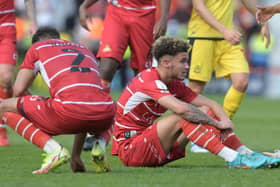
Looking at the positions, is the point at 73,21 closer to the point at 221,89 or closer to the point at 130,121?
the point at 221,89

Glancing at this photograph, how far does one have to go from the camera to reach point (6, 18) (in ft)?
36.4

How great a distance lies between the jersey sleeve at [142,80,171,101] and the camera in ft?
27.4

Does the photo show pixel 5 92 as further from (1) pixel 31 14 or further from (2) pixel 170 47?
(2) pixel 170 47

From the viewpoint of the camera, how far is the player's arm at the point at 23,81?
8203 mm

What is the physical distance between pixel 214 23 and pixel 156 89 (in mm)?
2062

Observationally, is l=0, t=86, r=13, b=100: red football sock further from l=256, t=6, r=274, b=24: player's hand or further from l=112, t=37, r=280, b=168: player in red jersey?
l=256, t=6, r=274, b=24: player's hand

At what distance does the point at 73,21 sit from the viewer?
26.9 metres

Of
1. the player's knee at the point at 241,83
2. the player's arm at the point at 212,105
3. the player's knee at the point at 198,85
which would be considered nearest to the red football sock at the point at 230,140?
the player's arm at the point at 212,105

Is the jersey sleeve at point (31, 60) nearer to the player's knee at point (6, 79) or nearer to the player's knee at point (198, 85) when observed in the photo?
the player's knee at point (6, 79)

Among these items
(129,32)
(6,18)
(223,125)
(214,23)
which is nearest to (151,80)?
(223,125)

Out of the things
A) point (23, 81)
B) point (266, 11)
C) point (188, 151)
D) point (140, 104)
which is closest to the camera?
point (23, 81)

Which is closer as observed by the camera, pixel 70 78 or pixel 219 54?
pixel 70 78

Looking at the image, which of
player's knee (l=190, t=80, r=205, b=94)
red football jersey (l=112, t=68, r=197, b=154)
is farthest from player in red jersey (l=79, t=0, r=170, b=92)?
red football jersey (l=112, t=68, r=197, b=154)

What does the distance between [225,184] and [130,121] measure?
1535 mm
